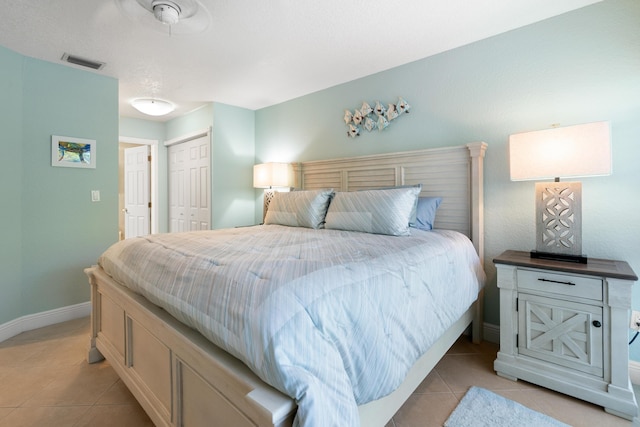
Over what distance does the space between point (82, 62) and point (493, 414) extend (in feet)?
13.3

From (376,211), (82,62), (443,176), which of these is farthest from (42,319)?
(443,176)

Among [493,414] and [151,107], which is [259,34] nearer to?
[151,107]

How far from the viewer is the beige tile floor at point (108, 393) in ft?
4.92

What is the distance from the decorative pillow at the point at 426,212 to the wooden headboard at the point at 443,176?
0.14m

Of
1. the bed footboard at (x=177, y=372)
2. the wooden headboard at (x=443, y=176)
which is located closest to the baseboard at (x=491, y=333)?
the wooden headboard at (x=443, y=176)

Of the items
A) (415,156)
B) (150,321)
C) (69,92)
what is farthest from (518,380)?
(69,92)

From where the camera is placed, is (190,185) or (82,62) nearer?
(82,62)

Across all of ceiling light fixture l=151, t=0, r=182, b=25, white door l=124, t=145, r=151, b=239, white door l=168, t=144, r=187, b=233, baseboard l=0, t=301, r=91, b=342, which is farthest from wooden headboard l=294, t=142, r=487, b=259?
white door l=124, t=145, r=151, b=239

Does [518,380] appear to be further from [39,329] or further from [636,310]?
[39,329]

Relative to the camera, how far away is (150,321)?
1.34m

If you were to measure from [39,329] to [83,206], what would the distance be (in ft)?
3.77

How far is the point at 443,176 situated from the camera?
248 centimetres

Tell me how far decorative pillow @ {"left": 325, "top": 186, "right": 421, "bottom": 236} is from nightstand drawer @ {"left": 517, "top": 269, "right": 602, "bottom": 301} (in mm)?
733

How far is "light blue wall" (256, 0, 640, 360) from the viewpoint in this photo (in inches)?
72.1
